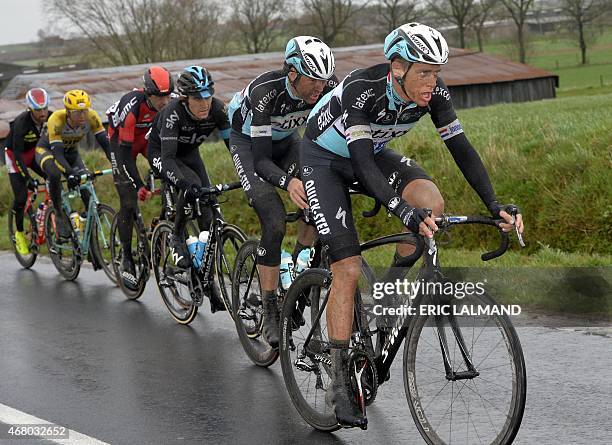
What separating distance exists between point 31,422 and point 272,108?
267 centimetres

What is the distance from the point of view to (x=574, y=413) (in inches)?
226

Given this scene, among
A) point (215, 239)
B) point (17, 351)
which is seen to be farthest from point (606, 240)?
point (17, 351)

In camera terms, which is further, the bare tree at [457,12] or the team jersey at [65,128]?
the bare tree at [457,12]

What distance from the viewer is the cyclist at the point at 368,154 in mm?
5320

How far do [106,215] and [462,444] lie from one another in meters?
7.38

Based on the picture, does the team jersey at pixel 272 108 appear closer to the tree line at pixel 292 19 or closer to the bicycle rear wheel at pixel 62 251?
the bicycle rear wheel at pixel 62 251

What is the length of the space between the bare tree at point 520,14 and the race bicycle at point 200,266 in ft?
301

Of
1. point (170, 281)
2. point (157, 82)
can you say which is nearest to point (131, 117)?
point (157, 82)

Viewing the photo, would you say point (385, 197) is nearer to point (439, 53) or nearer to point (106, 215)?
point (439, 53)

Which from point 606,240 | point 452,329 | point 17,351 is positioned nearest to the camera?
point 452,329

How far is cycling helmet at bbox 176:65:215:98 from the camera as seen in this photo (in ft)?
27.7

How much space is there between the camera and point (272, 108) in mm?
7305

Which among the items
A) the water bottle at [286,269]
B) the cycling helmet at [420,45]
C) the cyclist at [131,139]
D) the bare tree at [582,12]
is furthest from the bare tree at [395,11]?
the cycling helmet at [420,45]

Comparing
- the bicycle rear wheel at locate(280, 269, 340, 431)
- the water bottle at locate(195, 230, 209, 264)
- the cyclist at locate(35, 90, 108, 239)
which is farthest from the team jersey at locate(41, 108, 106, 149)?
the bicycle rear wheel at locate(280, 269, 340, 431)
